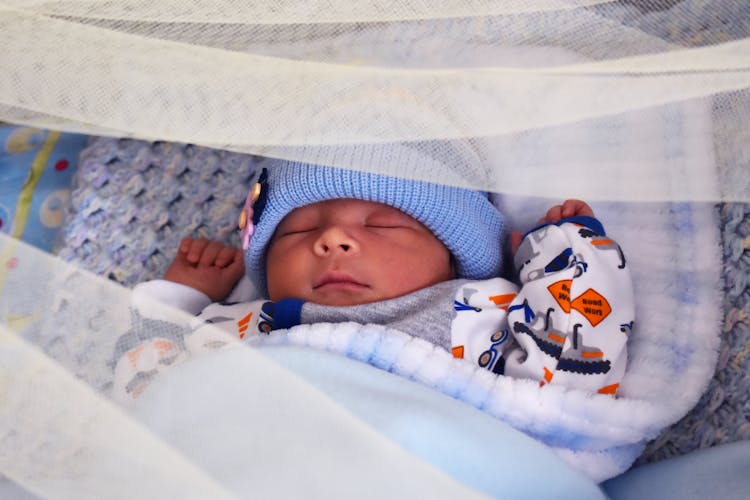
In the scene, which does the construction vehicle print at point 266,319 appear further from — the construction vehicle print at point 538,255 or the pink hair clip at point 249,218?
the construction vehicle print at point 538,255

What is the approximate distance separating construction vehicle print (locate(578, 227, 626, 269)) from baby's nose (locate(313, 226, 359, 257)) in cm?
30

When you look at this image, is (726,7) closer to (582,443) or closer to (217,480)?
(582,443)

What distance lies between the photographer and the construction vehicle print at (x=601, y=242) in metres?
1.06

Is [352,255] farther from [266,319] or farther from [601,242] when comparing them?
[601,242]

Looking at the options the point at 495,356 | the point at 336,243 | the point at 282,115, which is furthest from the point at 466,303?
the point at 282,115

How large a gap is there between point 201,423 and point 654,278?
2.04ft

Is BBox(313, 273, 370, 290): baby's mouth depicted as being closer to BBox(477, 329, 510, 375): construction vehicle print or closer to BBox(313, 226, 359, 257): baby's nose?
BBox(313, 226, 359, 257): baby's nose

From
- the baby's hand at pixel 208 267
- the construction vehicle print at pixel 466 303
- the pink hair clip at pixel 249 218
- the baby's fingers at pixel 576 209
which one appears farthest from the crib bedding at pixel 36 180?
the baby's fingers at pixel 576 209

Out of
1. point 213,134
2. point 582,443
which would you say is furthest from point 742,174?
point 213,134

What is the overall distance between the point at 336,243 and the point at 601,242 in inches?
13.6

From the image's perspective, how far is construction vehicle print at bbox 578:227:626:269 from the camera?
1.06 meters

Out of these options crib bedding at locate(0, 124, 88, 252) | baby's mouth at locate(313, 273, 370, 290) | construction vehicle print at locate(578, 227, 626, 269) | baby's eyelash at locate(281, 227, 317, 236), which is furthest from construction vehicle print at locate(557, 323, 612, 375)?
crib bedding at locate(0, 124, 88, 252)

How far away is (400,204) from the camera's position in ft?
3.52

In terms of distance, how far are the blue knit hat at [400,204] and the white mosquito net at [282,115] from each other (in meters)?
0.22
